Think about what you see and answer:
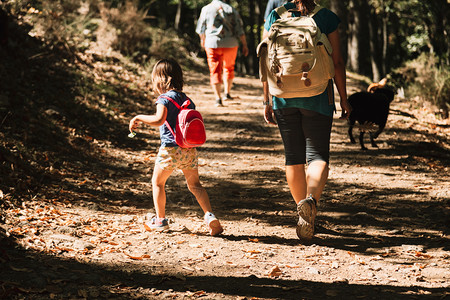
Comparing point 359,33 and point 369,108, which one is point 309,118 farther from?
point 359,33

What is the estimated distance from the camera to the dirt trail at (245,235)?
3.48 meters

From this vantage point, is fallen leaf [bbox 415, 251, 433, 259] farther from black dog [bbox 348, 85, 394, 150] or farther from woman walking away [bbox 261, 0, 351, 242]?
black dog [bbox 348, 85, 394, 150]

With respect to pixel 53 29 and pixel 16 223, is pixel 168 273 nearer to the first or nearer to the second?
pixel 16 223

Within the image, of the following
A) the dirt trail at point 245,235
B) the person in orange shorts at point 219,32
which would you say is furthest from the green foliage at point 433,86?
the person in orange shorts at point 219,32

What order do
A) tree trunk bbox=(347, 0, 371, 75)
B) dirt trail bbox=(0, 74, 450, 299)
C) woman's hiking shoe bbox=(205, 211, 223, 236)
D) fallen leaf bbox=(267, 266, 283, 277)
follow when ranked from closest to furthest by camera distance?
dirt trail bbox=(0, 74, 450, 299), fallen leaf bbox=(267, 266, 283, 277), woman's hiking shoe bbox=(205, 211, 223, 236), tree trunk bbox=(347, 0, 371, 75)

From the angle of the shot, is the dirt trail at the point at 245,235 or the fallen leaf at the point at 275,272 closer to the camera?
the dirt trail at the point at 245,235

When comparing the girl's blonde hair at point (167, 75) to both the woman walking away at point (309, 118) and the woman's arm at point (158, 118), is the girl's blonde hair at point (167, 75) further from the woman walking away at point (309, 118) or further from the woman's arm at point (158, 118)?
the woman walking away at point (309, 118)

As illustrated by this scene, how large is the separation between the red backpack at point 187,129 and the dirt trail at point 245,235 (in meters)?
0.88

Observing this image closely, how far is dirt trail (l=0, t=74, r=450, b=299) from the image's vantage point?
3477 millimetres

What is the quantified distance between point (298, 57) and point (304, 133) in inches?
26.0

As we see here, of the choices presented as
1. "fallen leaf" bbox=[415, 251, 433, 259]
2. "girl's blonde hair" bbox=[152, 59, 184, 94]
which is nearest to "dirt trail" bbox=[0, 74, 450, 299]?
"fallen leaf" bbox=[415, 251, 433, 259]

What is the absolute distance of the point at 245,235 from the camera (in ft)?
15.4

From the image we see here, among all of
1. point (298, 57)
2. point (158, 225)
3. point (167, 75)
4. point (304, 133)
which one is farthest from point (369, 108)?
point (158, 225)

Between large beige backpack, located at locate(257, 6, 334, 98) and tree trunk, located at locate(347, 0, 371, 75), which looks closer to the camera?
large beige backpack, located at locate(257, 6, 334, 98)
